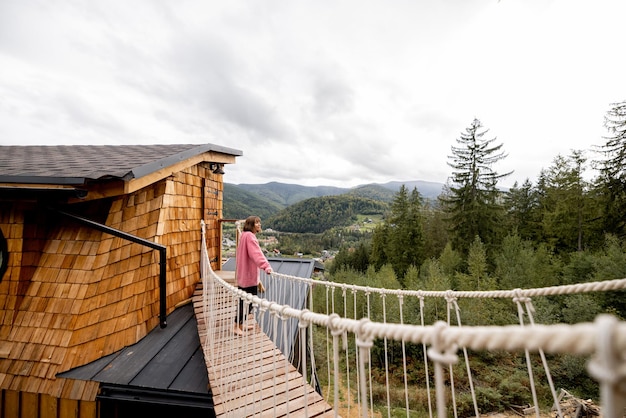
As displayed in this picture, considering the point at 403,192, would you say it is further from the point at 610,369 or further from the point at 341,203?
the point at 341,203

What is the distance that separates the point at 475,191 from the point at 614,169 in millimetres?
6183

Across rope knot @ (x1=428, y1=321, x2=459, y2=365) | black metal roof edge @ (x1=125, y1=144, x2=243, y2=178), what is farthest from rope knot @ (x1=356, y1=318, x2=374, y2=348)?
black metal roof edge @ (x1=125, y1=144, x2=243, y2=178)

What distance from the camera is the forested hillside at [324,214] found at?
3174 inches

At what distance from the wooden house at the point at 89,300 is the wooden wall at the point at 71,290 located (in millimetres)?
11

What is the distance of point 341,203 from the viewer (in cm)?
8588

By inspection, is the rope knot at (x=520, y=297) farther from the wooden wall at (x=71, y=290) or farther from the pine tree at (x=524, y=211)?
the pine tree at (x=524, y=211)

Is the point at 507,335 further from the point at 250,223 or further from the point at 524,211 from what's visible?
the point at 524,211

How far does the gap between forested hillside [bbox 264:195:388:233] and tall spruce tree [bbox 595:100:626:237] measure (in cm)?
6351

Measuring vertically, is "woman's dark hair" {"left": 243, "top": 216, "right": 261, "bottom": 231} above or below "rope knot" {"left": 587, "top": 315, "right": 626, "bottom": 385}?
above

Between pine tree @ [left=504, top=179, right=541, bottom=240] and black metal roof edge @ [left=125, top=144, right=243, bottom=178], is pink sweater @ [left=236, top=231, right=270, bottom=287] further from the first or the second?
pine tree @ [left=504, top=179, right=541, bottom=240]

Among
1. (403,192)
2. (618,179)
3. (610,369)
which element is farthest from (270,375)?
(403,192)

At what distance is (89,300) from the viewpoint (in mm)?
2852

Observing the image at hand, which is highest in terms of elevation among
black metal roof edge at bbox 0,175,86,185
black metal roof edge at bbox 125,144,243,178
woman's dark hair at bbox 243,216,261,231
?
black metal roof edge at bbox 125,144,243,178

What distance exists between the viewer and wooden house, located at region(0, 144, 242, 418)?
2.60 metres
